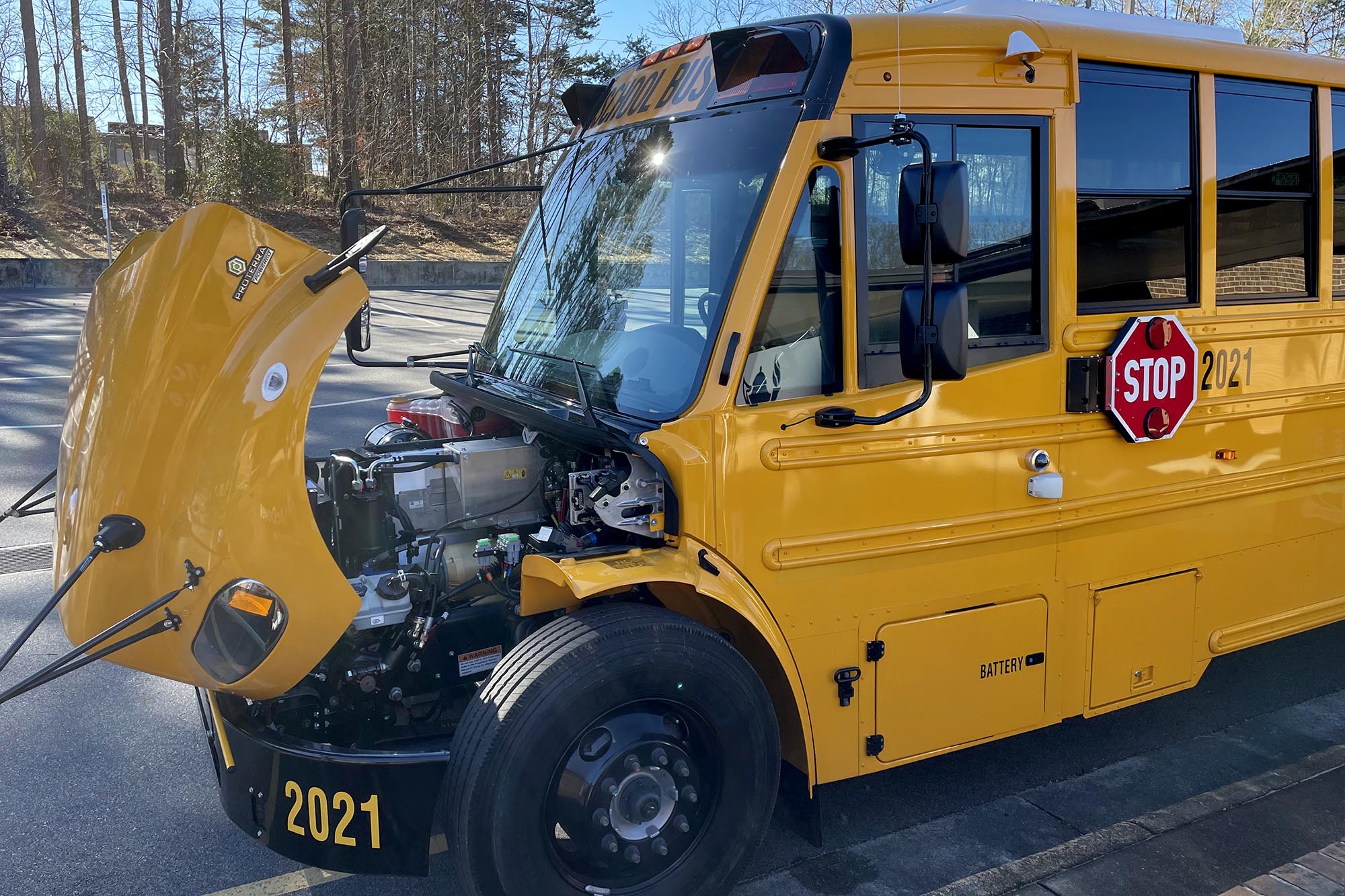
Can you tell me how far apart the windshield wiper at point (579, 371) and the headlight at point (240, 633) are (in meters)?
1.01

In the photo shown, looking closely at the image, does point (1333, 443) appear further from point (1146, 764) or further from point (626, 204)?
point (626, 204)

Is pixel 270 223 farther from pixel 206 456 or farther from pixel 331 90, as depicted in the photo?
pixel 206 456

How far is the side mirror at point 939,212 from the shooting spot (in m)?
2.71

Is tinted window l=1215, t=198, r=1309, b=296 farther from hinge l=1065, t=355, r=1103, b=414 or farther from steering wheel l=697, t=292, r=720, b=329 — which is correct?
steering wheel l=697, t=292, r=720, b=329

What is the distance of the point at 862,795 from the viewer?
3.94 metres

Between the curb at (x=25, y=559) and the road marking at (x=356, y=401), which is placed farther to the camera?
the road marking at (x=356, y=401)

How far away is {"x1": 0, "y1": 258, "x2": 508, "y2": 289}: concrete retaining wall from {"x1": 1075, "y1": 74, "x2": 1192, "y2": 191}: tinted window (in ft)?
63.3

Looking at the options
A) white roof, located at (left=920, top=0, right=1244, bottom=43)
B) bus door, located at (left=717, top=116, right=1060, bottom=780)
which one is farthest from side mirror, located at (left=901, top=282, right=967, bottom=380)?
white roof, located at (left=920, top=0, right=1244, bottom=43)

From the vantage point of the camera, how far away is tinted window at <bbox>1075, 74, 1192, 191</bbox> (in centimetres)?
352

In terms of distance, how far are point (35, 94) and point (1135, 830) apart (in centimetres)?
3452

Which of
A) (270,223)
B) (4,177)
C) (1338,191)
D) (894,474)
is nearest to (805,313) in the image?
(894,474)

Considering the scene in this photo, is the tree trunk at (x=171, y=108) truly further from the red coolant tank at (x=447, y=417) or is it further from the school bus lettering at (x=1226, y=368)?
the school bus lettering at (x=1226, y=368)

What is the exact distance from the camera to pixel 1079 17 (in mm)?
3697

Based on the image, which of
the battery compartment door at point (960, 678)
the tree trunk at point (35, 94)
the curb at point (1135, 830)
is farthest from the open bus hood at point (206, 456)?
the tree trunk at point (35, 94)
